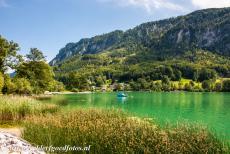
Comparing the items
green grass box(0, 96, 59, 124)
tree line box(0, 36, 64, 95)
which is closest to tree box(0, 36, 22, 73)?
tree line box(0, 36, 64, 95)

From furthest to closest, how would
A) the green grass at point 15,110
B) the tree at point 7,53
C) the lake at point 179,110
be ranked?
1. the tree at point 7,53
2. the lake at point 179,110
3. the green grass at point 15,110

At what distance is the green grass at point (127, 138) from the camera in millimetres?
14969

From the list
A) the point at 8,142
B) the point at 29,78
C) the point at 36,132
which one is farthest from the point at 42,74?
the point at 8,142

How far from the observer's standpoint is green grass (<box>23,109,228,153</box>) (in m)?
15.0

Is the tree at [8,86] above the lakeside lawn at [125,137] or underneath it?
above

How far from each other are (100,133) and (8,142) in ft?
23.1

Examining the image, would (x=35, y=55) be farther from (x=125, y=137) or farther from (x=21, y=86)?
(x=125, y=137)

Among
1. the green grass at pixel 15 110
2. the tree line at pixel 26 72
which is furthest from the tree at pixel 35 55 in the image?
the green grass at pixel 15 110

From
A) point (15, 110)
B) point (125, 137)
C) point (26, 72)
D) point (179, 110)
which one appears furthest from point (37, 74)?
point (125, 137)

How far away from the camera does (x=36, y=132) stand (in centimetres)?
1836

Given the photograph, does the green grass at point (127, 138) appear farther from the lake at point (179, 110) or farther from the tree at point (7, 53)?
the tree at point (7, 53)

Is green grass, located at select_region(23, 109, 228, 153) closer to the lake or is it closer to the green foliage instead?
the lake

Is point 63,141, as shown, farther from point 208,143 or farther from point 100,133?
point 208,143

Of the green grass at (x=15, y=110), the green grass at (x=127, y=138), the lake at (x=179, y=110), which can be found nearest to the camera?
the green grass at (x=127, y=138)
